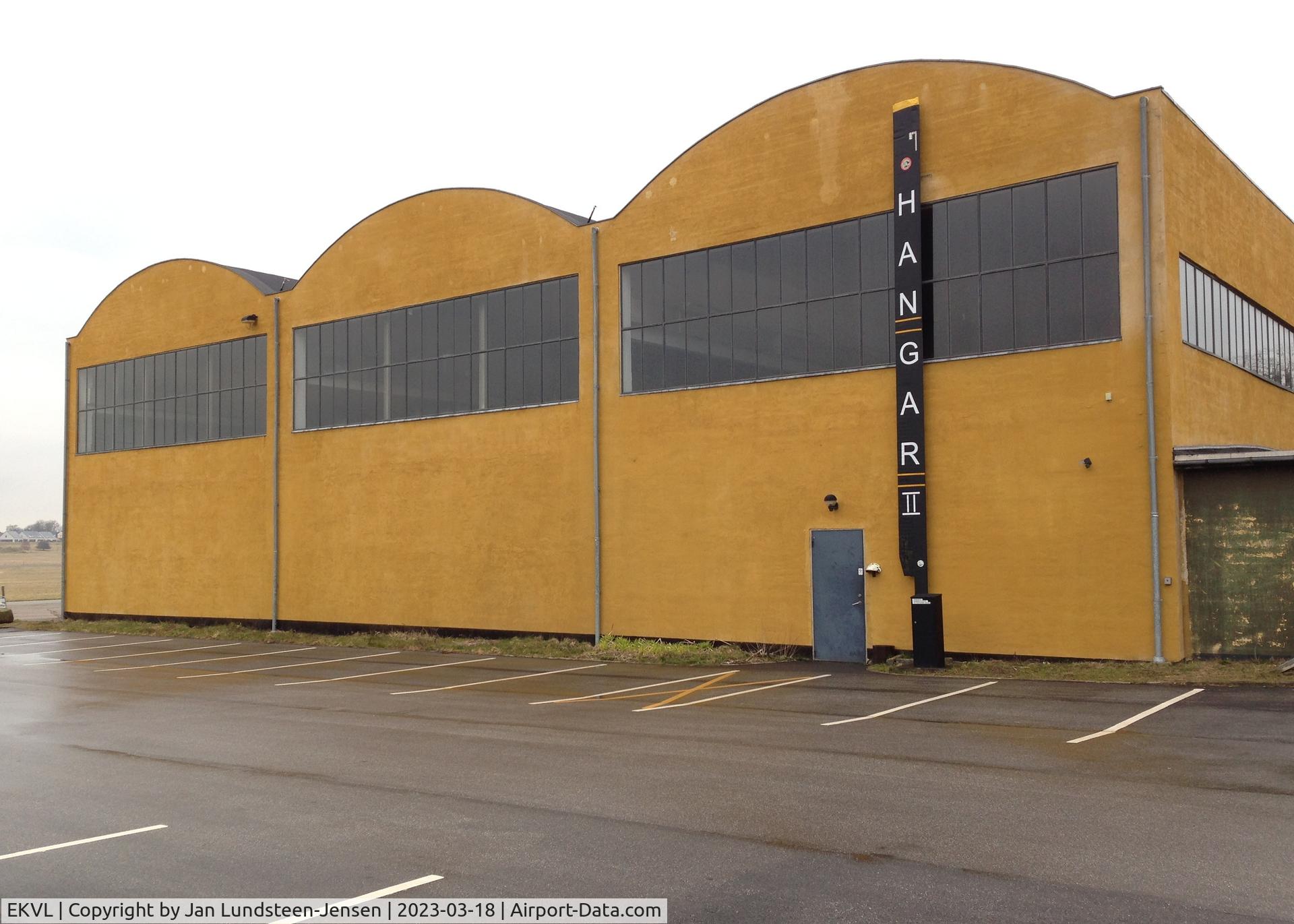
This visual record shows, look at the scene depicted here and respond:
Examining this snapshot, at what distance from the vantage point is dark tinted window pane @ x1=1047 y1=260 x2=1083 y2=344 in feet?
62.3

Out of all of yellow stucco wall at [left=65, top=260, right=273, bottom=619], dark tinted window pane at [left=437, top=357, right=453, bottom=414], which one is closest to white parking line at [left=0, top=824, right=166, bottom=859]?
dark tinted window pane at [left=437, top=357, right=453, bottom=414]

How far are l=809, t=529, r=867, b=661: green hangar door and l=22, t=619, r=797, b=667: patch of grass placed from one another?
80cm

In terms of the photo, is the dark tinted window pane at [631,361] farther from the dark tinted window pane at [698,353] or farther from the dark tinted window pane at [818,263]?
the dark tinted window pane at [818,263]

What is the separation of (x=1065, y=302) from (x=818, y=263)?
16.3 ft

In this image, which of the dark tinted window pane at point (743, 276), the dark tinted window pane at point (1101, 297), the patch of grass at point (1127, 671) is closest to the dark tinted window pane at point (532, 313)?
the dark tinted window pane at point (743, 276)

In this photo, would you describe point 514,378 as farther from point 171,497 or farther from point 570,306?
point 171,497

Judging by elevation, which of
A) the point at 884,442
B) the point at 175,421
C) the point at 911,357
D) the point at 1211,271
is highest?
the point at 1211,271

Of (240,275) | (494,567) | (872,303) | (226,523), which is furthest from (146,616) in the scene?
(872,303)

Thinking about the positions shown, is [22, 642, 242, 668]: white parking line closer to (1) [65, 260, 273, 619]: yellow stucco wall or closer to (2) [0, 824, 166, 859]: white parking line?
(1) [65, 260, 273, 619]: yellow stucco wall

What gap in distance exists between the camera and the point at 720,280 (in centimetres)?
2347

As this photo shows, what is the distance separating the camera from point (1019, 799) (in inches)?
356

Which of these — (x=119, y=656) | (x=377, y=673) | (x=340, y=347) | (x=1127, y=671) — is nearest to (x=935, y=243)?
(x=1127, y=671)

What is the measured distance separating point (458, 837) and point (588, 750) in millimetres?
3886

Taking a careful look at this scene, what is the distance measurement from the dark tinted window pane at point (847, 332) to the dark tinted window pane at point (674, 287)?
372 cm
